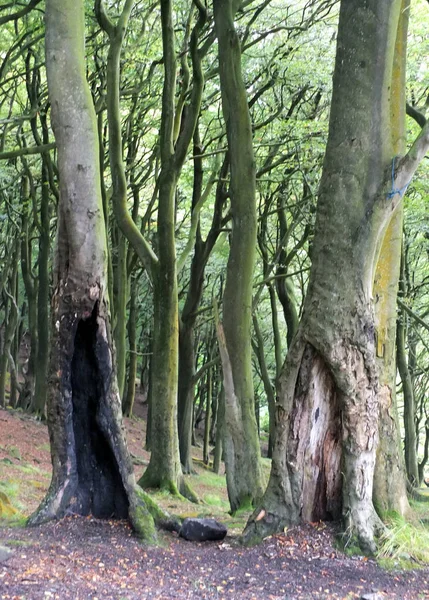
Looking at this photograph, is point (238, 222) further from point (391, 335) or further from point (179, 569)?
point (179, 569)

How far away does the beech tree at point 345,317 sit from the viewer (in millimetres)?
6293

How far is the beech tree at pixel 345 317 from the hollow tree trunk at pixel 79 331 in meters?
1.60

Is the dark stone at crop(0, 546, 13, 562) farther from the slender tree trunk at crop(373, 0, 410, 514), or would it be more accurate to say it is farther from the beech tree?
the slender tree trunk at crop(373, 0, 410, 514)

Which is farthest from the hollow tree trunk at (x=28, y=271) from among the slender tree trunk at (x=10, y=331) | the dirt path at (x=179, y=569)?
the dirt path at (x=179, y=569)

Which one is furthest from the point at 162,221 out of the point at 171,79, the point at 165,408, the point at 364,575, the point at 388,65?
the point at 364,575

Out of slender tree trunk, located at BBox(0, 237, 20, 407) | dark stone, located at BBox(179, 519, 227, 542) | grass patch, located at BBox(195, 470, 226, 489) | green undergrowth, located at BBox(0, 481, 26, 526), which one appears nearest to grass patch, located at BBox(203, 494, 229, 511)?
grass patch, located at BBox(195, 470, 226, 489)

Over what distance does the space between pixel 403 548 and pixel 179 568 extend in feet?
6.61

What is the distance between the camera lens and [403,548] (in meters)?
5.91

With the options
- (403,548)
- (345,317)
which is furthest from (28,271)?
(403,548)

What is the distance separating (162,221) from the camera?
449 inches

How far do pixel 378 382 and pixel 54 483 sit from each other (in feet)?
11.1

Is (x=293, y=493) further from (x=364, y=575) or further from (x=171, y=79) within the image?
(x=171, y=79)

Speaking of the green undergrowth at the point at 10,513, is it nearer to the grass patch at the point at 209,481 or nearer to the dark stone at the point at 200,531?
the dark stone at the point at 200,531

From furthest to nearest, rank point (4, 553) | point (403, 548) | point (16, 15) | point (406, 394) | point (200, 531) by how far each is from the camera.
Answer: point (406, 394), point (16, 15), point (200, 531), point (403, 548), point (4, 553)
